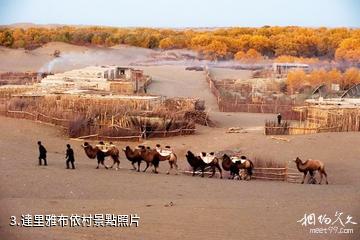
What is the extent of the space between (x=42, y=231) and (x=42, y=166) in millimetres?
4207

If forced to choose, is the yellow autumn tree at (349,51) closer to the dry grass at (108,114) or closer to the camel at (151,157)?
the dry grass at (108,114)

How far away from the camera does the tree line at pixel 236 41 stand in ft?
127

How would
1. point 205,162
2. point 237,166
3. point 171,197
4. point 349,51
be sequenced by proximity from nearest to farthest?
point 171,197, point 237,166, point 205,162, point 349,51

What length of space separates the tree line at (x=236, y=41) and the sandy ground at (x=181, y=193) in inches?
920

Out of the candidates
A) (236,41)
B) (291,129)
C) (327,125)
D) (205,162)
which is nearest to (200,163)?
(205,162)

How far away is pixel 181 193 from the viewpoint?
7707 mm

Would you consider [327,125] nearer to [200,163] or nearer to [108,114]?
[108,114]

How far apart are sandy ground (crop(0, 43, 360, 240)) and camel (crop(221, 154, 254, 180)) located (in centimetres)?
38

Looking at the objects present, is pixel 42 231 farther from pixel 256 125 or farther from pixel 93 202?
pixel 256 125

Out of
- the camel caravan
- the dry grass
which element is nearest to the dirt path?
the camel caravan

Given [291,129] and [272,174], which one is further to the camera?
[291,129]

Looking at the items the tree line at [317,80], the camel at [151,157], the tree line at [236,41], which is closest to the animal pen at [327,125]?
the camel at [151,157]

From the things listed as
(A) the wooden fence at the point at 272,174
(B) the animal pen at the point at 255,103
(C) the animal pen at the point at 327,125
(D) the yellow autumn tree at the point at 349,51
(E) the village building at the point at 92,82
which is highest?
(D) the yellow autumn tree at the point at 349,51

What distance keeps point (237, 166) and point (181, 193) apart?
7.47ft
